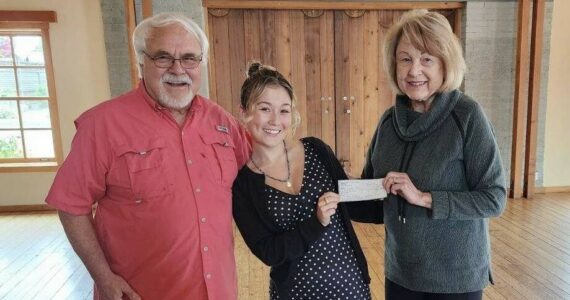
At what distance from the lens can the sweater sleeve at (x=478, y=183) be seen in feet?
4.20

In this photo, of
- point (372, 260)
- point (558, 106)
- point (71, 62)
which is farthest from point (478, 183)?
point (558, 106)

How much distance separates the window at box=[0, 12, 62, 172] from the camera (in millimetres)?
5039

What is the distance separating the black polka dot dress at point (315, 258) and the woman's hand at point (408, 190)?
23 centimetres

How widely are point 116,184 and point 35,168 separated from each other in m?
4.61

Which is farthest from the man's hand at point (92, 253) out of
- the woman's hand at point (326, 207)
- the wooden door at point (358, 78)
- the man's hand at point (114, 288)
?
the wooden door at point (358, 78)

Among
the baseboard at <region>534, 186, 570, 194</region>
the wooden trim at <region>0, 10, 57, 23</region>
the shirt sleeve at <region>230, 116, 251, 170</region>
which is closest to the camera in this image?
the shirt sleeve at <region>230, 116, 251, 170</region>

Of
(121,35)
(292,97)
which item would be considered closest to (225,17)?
(121,35)

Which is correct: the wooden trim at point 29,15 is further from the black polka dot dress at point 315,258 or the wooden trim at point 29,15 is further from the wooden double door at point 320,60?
the black polka dot dress at point 315,258

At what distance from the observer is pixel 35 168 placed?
5184 millimetres

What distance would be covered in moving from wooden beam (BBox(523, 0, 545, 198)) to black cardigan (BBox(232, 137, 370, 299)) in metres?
4.72

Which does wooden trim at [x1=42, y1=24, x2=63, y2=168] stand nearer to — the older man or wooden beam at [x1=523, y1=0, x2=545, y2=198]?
the older man

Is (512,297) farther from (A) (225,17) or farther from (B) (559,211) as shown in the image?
(A) (225,17)

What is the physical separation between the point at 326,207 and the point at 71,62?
4.72 m

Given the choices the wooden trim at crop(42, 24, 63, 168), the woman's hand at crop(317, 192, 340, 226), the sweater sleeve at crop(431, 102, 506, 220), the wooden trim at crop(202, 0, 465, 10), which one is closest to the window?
the wooden trim at crop(42, 24, 63, 168)
